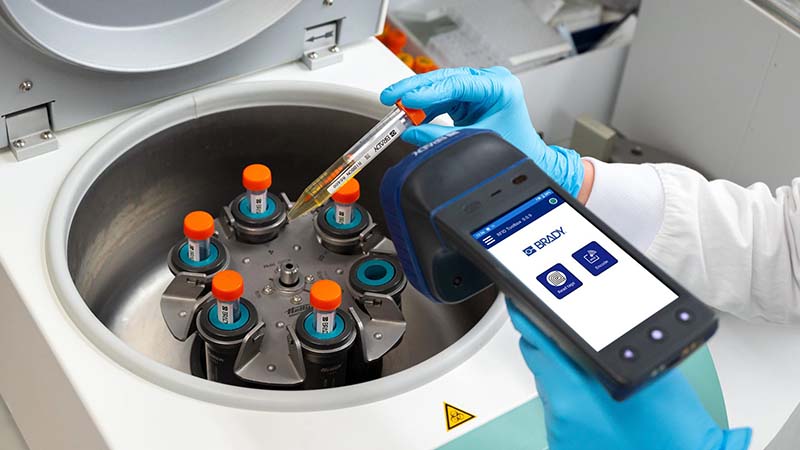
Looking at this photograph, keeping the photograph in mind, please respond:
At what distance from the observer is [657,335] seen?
0.87m

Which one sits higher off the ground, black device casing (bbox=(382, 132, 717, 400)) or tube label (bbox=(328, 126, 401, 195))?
tube label (bbox=(328, 126, 401, 195))

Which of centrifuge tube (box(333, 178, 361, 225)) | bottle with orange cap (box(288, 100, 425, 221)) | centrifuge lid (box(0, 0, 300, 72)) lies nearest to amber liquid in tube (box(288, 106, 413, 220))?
bottle with orange cap (box(288, 100, 425, 221))

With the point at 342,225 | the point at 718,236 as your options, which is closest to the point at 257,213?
the point at 342,225

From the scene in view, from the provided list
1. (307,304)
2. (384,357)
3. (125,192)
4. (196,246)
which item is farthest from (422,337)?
(125,192)

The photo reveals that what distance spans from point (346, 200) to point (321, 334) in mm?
214

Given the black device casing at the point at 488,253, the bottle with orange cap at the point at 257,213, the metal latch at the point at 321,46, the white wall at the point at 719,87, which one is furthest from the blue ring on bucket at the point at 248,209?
the white wall at the point at 719,87

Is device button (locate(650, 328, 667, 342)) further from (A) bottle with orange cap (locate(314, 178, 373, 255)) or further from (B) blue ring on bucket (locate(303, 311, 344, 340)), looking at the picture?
(A) bottle with orange cap (locate(314, 178, 373, 255))

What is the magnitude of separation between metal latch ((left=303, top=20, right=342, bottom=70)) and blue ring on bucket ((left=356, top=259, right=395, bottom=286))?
1.00 feet

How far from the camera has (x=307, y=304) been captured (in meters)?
1.30

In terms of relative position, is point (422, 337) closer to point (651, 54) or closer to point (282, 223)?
point (282, 223)

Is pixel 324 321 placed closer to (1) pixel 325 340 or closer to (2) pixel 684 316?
(1) pixel 325 340

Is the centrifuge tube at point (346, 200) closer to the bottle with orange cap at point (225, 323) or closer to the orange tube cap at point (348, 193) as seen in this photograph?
the orange tube cap at point (348, 193)

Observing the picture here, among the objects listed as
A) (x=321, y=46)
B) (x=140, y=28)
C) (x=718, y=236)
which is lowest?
(x=718, y=236)

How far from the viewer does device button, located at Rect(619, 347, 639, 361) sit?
85 centimetres
